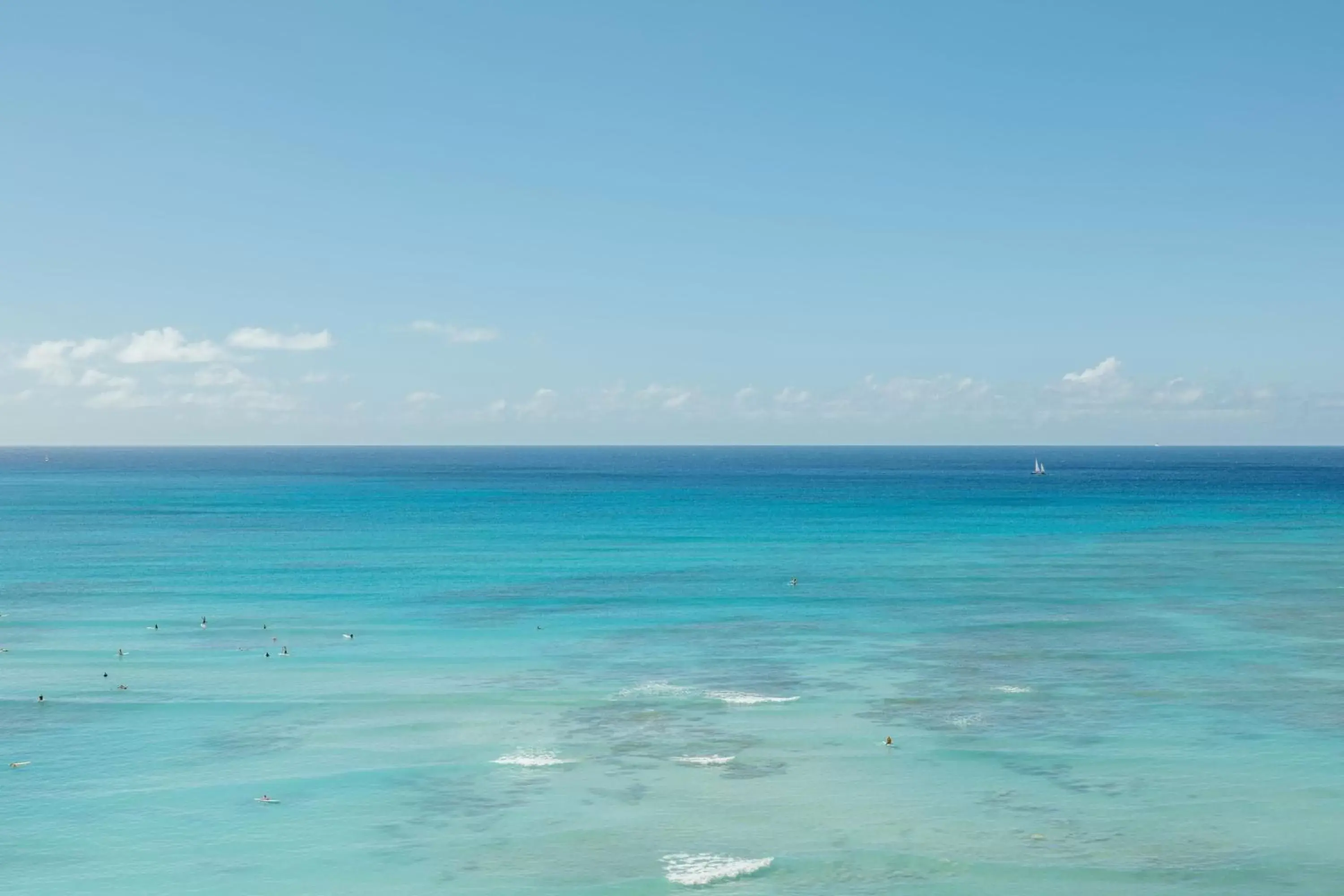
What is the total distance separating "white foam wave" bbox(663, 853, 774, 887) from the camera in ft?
119

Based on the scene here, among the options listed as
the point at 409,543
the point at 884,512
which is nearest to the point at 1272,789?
Result: the point at 409,543

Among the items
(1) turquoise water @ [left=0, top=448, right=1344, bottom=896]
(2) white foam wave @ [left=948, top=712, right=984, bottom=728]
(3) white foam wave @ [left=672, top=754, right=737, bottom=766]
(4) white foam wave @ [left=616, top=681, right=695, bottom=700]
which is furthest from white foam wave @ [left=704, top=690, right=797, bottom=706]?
(3) white foam wave @ [left=672, top=754, right=737, bottom=766]

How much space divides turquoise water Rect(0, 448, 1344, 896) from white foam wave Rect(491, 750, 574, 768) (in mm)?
285

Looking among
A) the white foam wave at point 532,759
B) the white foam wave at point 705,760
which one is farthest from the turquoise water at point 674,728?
the white foam wave at point 532,759

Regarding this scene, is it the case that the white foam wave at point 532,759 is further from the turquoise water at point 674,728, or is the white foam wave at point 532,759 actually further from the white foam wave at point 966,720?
the white foam wave at point 966,720

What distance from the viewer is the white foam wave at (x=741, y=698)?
5612 centimetres

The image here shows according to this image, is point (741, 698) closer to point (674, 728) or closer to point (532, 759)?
point (674, 728)

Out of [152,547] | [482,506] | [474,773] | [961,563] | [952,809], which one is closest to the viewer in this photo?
[952,809]

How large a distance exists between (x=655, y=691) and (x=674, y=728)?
6885mm

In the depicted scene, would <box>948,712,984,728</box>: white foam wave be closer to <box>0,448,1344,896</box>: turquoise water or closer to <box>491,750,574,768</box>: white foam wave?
<box>0,448,1344,896</box>: turquoise water

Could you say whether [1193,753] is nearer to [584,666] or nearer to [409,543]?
[584,666]

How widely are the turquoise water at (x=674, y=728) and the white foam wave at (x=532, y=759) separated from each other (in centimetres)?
29

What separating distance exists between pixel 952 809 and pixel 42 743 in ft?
126

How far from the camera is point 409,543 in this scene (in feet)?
415
